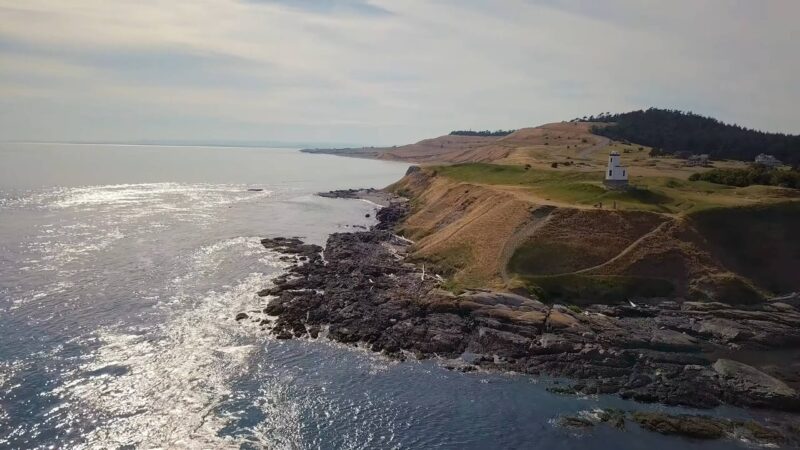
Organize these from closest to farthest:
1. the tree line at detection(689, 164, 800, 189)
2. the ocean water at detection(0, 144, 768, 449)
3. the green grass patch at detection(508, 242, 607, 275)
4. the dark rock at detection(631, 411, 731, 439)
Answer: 1. the ocean water at detection(0, 144, 768, 449)
2. the dark rock at detection(631, 411, 731, 439)
3. the green grass patch at detection(508, 242, 607, 275)
4. the tree line at detection(689, 164, 800, 189)

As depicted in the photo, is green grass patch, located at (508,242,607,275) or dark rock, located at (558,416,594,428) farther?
green grass patch, located at (508,242,607,275)

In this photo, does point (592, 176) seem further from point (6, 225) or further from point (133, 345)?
point (6, 225)

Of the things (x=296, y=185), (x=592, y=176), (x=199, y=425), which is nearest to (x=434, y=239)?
(x=592, y=176)

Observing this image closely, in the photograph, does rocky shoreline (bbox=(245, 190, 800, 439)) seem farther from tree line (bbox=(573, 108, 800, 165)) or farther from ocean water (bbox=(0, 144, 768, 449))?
tree line (bbox=(573, 108, 800, 165))

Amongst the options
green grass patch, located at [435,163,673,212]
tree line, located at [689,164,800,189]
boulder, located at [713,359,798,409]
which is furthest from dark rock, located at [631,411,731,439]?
tree line, located at [689,164,800,189]

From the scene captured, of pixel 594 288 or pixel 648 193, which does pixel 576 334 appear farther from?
pixel 648 193

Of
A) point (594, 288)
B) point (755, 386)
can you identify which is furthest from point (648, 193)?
point (755, 386)
